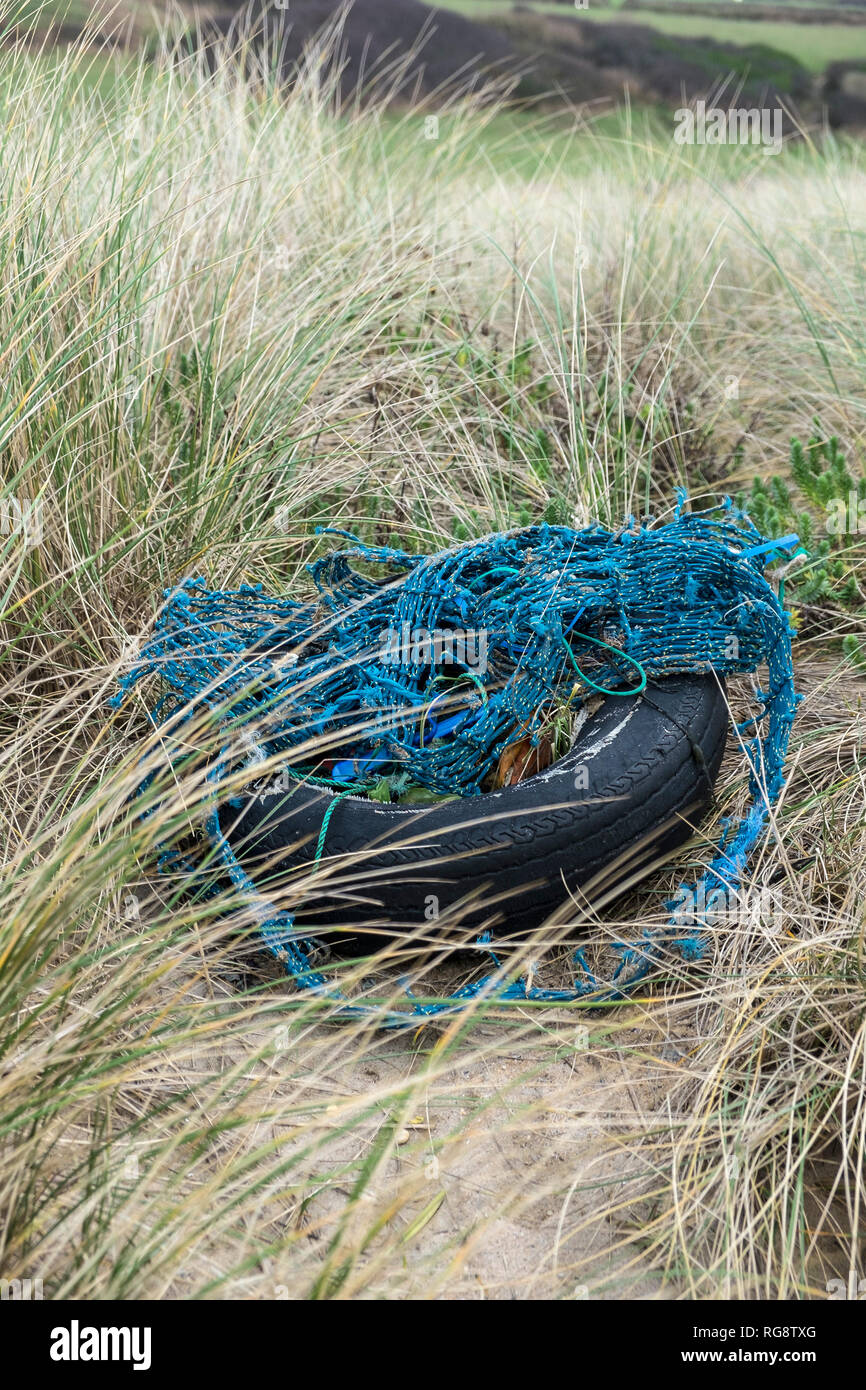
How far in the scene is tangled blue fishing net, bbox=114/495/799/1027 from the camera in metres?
2.46

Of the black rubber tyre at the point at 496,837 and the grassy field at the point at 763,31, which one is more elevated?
the grassy field at the point at 763,31

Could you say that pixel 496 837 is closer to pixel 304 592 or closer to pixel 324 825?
pixel 324 825

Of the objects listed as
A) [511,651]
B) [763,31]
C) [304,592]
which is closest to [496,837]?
[511,651]

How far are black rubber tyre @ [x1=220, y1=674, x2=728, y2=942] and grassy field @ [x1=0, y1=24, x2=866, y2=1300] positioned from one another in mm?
110

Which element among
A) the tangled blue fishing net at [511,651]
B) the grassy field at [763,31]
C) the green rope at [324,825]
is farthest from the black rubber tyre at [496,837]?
the grassy field at [763,31]

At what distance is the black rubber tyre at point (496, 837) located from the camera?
2.24 meters

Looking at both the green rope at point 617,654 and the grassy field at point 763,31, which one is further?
the grassy field at point 763,31

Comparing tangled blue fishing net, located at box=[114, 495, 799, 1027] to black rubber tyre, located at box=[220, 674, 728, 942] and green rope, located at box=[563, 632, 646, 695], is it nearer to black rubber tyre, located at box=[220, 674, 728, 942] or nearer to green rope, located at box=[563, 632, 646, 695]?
green rope, located at box=[563, 632, 646, 695]

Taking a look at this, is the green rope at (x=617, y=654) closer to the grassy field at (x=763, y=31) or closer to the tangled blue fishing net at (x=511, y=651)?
the tangled blue fishing net at (x=511, y=651)

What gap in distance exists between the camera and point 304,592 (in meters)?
3.19

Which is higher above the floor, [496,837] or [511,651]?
[511,651]

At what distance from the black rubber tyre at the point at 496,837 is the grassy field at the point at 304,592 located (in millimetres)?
110

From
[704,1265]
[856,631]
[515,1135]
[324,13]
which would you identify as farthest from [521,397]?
[324,13]

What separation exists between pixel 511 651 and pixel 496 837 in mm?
570
